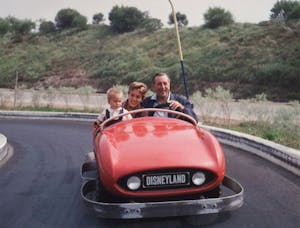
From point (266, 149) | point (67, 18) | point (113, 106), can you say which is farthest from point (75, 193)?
point (67, 18)

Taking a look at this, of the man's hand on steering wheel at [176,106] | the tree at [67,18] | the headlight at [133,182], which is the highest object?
the tree at [67,18]

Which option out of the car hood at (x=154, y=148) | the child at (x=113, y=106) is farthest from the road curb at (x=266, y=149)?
the child at (x=113, y=106)

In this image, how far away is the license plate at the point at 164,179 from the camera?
14.1ft

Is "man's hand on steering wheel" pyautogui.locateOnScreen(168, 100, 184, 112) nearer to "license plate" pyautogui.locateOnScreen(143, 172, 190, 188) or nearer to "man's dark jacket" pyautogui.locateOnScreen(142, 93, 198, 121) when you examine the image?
"man's dark jacket" pyautogui.locateOnScreen(142, 93, 198, 121)

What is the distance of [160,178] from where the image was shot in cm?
430

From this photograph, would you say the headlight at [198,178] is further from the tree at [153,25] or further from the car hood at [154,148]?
the tree at [153,25]

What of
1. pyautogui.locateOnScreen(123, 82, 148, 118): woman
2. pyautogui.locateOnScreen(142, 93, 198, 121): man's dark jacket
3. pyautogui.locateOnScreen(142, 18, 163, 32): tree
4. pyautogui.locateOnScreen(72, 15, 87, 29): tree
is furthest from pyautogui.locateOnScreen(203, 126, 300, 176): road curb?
pyautogui.locateOnScreen(72, 15, 87, 29): tree

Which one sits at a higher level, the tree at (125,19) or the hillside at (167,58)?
the tree at (125,19)

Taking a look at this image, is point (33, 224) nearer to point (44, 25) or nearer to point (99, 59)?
point (99, 59)

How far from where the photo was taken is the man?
5.74 meters

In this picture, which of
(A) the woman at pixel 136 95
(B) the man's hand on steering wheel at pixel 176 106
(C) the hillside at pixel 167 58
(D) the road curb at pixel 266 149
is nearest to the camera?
(B) the man's hand on steering wheel at pixel 176 106

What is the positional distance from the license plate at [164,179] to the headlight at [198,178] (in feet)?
0.23

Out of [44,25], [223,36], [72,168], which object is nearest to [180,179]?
[72,168]

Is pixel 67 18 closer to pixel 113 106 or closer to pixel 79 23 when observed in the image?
pixel 79 23
